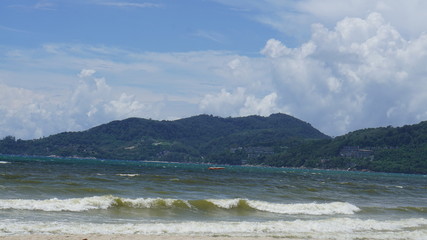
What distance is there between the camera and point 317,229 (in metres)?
30.4

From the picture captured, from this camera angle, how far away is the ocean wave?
110 ft

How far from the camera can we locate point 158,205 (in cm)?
3844

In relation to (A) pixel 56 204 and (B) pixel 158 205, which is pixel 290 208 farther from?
(A) pixel 56 204

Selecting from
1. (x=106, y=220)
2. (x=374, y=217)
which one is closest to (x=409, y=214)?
(x=374, y=217)

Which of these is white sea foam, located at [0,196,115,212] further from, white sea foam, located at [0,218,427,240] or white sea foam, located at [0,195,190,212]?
white sea foam, located at [0,218,427,240]

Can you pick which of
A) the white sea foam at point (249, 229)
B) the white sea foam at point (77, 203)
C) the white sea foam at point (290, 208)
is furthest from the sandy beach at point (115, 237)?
the white sea foam at point (290, 208)

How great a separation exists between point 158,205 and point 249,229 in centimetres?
1158

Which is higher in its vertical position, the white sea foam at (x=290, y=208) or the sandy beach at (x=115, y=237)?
the white sea foam at (x=290, y=208)

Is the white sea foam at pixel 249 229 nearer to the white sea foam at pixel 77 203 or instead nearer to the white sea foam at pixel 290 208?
the white sea foam at pixel 77 203

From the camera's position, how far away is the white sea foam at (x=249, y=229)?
25281 millimetres

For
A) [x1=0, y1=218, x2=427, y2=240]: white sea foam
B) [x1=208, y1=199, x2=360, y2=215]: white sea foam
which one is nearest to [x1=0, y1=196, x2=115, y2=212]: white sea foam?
[x1=0, y1=218, x2=427, y2=240]: white sea foam

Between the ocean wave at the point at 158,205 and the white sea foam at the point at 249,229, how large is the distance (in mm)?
6648

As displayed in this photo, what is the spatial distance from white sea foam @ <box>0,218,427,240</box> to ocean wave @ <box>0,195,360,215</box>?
6648mm

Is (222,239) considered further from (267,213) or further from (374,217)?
(374,217)
